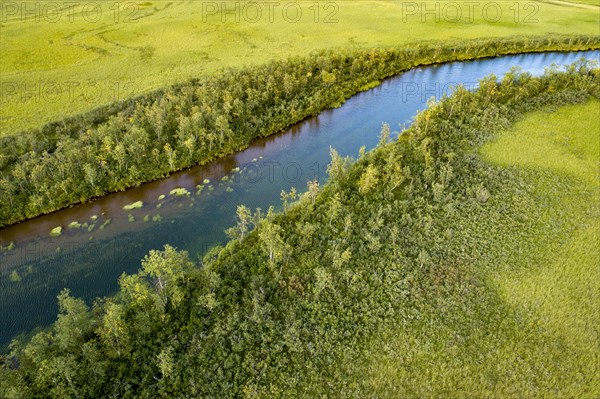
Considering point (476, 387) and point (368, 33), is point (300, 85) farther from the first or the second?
point (476, 387)

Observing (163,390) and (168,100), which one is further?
(168,100)

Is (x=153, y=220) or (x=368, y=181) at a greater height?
(x=368, y=181)

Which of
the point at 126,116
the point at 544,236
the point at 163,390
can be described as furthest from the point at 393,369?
the point at 126,116

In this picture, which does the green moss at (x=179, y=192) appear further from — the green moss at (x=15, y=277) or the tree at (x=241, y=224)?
the green moss at (x=15, y=277)

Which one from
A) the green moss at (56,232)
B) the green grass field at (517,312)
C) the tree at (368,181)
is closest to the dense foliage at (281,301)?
the tree at (368,181)

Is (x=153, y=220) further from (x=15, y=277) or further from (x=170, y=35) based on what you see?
(x=170, y=35)

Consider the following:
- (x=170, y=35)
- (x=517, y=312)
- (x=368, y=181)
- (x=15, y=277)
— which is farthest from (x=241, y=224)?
(x=170, y=35)

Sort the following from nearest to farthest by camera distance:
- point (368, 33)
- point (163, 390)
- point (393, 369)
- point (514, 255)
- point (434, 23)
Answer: point (163, 390), point (393, 369), point (514, 255), point (368, 33), point (434, 23)
